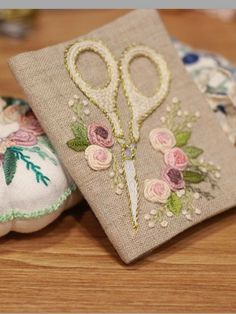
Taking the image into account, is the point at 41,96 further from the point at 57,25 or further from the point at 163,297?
the point at 57,25

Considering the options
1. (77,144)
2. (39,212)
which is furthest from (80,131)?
(39,212)

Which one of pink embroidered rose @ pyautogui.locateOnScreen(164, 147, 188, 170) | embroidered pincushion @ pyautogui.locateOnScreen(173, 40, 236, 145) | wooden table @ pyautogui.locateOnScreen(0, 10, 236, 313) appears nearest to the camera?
wooden table @ pyautogui.locateOnScreen(0, 10, 236, 313)

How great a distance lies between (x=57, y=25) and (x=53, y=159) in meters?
0.78

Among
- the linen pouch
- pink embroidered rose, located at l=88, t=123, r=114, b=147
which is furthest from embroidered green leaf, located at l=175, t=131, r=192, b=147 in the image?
pink embroidered rose, located at l=88, t=123, r=114, b=147

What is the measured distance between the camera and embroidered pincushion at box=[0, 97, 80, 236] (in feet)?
2.55

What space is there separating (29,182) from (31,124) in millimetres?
119

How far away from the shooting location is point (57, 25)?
1526 mm

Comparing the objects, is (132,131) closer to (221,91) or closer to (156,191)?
(156,191)

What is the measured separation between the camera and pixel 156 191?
814mm

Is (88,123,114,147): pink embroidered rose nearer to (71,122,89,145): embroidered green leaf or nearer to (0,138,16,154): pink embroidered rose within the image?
(71,122,89,145): embroidered green leaf

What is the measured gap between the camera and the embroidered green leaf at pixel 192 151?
0.88 m

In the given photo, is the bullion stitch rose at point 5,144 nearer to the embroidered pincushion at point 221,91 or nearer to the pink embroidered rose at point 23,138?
the pink embroidered rose at point 23,138

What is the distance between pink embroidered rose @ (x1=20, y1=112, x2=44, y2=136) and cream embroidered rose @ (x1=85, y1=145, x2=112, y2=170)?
0.10 meters

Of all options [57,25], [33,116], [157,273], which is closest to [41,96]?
[33,116]
